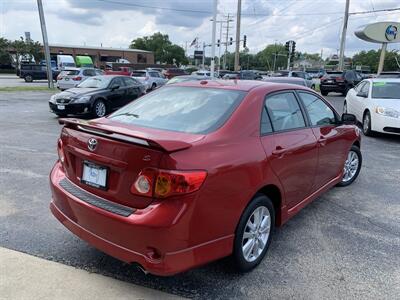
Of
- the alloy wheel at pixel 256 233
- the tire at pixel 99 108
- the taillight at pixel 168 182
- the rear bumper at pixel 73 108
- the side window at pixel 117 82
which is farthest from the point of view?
the side window at pixel 117 82

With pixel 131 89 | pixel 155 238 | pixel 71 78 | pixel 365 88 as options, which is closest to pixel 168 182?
pixel 155 238

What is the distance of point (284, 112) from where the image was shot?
3.91 m

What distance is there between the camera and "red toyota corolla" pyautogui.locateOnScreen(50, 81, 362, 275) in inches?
103

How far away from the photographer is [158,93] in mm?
4148

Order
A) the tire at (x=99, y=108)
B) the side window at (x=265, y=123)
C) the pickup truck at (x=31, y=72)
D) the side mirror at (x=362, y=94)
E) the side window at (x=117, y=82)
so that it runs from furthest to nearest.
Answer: the pickup truck at (x=31, y=72) → the side window at (x=117, y=82) → the tire at (x=99, y=108) → the side mirror at (x=362, y=94) → the side window at (x=265, y=123)

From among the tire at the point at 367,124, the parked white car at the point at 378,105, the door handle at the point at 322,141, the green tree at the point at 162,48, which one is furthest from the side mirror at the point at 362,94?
the green tree at the point at 162,48

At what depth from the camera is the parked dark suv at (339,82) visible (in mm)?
25688

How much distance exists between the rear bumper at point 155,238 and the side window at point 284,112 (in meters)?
1.31

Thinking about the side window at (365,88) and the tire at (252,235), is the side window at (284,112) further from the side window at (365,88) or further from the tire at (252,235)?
the side window at (365,88)

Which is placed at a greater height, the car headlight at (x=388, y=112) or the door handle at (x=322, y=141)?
the door handle at (x=322, y=141)

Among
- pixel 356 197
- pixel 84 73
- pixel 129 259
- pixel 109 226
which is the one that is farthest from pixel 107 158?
pixel 84 73

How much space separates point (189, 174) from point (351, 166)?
13.3 feet

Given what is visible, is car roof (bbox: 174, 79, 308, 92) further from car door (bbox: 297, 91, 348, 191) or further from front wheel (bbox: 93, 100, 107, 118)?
front wheel (bbox: 93, 100, 107, 118)

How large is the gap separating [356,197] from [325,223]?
1.19m
